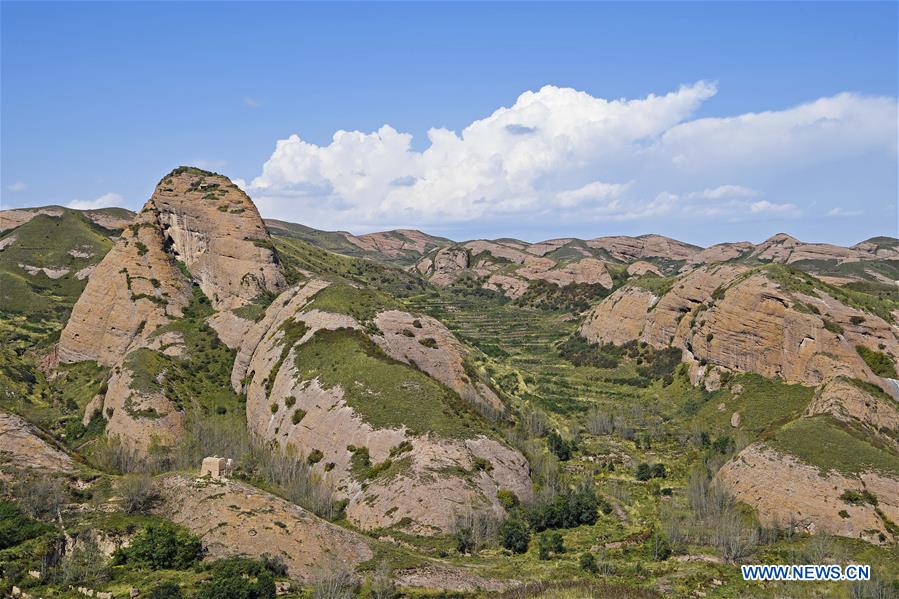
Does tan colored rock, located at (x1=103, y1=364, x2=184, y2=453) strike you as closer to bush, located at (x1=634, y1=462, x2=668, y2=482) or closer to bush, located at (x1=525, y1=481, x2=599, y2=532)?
bush, located at (x1=525, y1=481, x2=599, y2=532)

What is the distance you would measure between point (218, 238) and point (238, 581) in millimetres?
101351

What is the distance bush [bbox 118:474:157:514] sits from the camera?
160ft

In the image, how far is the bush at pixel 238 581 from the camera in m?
37.4

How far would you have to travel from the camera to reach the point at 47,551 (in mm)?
41562

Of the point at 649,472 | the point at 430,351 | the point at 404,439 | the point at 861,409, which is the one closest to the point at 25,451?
the point at 404,439

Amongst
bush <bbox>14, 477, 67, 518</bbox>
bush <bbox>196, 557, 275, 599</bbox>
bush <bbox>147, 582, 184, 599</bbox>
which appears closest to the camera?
bush <bbox>147, 582, 184, 599</bbox>

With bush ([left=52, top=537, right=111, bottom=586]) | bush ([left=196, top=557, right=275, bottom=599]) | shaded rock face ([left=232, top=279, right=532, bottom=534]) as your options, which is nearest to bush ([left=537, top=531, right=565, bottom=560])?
shaded rock face ([left=232, top=279, right=532, bottom=534])

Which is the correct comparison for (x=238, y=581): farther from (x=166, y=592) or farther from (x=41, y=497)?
(x=41, y=497)

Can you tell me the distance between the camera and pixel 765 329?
104 metres

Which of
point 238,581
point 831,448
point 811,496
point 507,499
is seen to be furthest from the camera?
point 831,448

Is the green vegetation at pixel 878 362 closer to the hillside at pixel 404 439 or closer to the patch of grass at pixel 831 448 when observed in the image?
the hillside at pixel 404 439

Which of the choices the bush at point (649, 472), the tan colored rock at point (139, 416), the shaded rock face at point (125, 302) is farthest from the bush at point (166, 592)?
the shaded rock face at point (125, 302)

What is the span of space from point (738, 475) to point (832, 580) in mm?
20958

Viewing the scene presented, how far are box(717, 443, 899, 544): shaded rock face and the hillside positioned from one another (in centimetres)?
21
